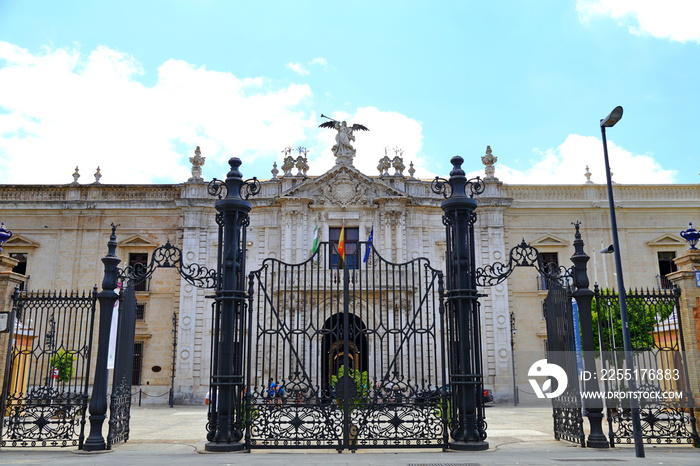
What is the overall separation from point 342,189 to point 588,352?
738 inches

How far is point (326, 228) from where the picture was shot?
27.3m

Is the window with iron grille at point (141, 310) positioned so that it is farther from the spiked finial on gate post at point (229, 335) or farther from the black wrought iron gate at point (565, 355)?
the black wrought iron gate at point (565, 355)

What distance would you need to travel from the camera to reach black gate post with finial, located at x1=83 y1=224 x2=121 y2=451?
31.9 ft

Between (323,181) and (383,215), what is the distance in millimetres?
3327

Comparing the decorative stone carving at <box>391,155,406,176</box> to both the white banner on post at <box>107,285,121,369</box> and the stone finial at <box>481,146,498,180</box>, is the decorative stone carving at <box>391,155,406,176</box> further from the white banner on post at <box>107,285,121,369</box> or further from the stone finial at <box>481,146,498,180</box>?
the white banner on post at <box>107,285,121,369</box>

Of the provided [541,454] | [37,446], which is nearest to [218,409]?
[37,446]

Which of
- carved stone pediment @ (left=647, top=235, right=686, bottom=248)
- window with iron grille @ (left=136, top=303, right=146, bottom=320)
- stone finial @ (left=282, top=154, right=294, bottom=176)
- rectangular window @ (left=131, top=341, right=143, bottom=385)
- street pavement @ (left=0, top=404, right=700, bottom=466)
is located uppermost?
stone finial @ (left=282, top=154, right=294, bottom=176)

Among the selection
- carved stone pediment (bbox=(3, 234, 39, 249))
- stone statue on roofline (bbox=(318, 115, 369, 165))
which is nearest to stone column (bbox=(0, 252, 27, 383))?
stone statue on roofline (bbox=(318, 115, 369, 165))

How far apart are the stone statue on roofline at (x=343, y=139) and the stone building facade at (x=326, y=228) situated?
1.54 feet

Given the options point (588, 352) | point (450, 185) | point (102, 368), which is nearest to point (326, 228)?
point (450, 185)

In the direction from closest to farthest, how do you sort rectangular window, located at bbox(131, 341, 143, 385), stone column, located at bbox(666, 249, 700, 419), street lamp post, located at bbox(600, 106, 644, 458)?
street lamp post, located at bbox(600, 106, 644, 458) → stone column, located at bbox(666, 249, 700, 419) → rectangular window, located at bbox(131, 341, 143, 385)

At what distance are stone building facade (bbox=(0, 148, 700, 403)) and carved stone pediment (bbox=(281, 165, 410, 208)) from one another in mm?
50

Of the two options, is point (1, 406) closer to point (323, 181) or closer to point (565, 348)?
point (565, 348)

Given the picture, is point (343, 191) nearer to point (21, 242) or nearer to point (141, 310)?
point (141, 310)
